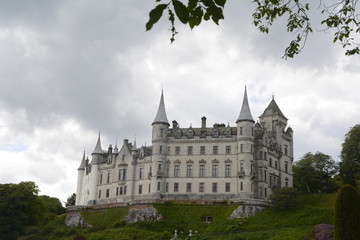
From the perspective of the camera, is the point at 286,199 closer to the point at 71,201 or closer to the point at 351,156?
the point at 351,156

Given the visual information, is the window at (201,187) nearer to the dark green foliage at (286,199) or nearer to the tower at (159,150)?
the tower at (159,150)

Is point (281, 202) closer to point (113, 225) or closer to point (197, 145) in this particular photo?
point (197, 145)

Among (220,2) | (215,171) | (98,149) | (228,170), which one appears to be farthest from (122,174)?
(220,2)

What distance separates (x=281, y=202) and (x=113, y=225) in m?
19.7

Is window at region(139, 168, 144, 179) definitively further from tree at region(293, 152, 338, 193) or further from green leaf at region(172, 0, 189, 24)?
green leaf at region(172, 0, 189, 24)

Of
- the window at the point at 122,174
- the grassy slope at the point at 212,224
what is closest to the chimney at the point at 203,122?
the window at the point at 122,174

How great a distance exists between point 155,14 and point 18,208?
2281 inches

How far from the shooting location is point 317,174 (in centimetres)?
7106

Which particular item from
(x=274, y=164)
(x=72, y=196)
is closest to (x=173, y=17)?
(x=274, y=164)

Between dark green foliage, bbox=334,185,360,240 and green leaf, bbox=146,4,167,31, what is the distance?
24.8 m

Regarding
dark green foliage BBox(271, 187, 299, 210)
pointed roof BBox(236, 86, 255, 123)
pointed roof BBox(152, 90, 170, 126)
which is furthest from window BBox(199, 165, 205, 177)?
dark green foliage BBox(271, 187, 299, 210)

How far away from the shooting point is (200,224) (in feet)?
186

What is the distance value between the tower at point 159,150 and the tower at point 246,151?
9.91 metres

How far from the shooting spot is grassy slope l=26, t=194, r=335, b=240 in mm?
51062
